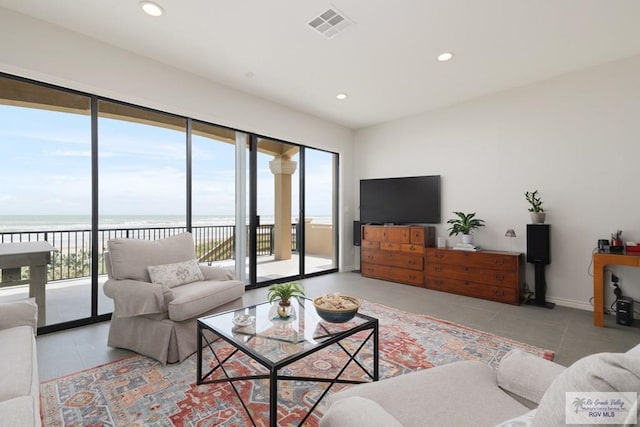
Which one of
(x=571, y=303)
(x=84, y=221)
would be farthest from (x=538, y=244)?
(x=84, y=221)

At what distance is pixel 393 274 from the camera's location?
4.74 meters

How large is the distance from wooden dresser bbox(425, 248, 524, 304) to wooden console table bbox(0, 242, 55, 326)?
443 cm

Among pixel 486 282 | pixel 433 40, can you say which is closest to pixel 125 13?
pixel 433 40

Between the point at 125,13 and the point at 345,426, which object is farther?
the point at 125,13

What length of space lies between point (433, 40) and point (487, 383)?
2.88 m

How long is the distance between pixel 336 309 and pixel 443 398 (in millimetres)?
803

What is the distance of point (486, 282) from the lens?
3.79 meters

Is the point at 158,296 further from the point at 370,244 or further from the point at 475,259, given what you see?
the point at 475,259

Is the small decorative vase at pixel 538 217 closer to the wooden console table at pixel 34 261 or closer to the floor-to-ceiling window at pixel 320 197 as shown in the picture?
the floor-to-ceiling window at pixel 320 197

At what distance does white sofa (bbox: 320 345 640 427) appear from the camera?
0.83 metres

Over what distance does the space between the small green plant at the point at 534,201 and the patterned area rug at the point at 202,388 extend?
1.88m

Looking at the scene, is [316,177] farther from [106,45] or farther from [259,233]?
[106,45]

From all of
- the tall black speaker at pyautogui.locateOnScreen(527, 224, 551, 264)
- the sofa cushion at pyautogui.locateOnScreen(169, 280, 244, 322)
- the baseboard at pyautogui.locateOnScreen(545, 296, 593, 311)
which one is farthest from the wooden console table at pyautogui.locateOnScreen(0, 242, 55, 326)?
the baseboard at pyautogui.locateOnScreen(545, 296, 593, 311)

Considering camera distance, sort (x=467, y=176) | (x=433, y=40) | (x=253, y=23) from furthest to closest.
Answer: (x=467, y=176)
(x=433, y=40)
(x=253, y=23)
